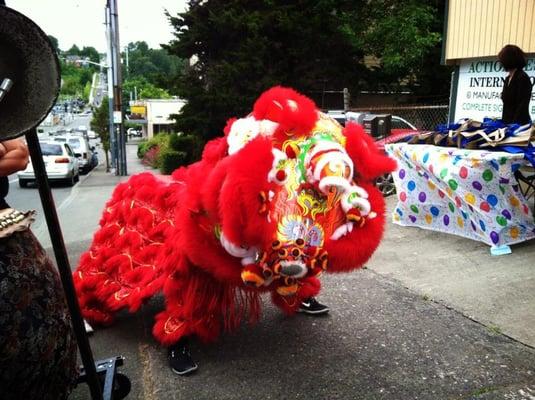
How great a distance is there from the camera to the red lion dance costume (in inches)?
88.7

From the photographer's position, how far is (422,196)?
5680 mm

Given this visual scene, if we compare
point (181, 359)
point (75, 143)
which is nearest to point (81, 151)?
point (75, 143)

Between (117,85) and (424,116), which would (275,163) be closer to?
(424,116)

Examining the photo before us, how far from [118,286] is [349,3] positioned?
13.2 meters

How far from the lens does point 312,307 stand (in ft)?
12.6

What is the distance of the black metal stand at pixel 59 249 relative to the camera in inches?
62.9

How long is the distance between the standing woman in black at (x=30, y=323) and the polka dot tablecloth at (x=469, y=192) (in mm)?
4067

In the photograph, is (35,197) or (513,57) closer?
(513,57)

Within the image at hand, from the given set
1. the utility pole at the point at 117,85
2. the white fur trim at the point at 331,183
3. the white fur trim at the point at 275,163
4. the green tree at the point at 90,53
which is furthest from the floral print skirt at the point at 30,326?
→ the green tree at the point at 90,53

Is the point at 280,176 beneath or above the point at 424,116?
above

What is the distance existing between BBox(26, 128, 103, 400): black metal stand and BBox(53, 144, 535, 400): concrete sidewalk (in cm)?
105

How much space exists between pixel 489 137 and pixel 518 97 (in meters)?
0.80

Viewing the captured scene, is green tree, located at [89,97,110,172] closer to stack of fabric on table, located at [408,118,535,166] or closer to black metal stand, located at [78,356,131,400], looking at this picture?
stack of fabric on table, located at [408,118,535,166]

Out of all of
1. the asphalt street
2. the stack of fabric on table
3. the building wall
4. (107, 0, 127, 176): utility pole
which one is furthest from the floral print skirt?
the building wall
